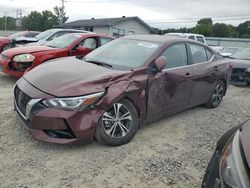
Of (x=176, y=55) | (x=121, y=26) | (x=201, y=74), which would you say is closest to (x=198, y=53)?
(x=201, y=74)

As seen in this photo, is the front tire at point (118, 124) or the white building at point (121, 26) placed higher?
the white building at point (121, 26)

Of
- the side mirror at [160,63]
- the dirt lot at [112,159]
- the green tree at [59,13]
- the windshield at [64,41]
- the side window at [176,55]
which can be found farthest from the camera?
the green tree at [59,13]

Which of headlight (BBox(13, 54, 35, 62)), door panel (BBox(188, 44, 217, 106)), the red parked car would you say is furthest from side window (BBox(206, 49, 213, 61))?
headlight (BBox(13, 54, 35, 62))

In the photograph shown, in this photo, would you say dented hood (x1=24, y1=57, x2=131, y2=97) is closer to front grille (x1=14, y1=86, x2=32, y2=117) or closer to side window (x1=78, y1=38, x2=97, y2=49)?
front grille (x1=14, y1=86, x2=32, y2=117)

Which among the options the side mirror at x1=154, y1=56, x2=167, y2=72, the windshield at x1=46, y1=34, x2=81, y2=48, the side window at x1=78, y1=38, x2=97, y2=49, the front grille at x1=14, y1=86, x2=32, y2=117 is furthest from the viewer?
the side window at x1=78, y1=38, x2=97, y2=49

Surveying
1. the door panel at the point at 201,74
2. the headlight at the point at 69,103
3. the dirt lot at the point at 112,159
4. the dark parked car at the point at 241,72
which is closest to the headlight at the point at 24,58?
the dirt lot at the point at 112,159

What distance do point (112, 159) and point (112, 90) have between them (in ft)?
2.91

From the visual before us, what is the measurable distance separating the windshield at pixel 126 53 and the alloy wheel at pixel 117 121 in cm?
71

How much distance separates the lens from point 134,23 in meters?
32.4

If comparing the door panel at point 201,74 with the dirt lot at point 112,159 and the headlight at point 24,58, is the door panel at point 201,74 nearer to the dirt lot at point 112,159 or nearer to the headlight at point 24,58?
the dirt lot at point 112,159

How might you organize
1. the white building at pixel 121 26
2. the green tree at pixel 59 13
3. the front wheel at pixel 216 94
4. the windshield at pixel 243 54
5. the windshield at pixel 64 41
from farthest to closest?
the green tree at pixel 59 13, the white building at pixel 121 26, the windshield at pixel 243 54, the windshield at pixel 64 41, the front wheel at pixel 216 94

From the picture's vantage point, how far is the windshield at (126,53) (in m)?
4.05

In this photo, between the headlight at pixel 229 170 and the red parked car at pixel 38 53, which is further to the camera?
the red parked car at pixel 38 53

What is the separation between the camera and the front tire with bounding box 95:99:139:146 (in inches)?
136
